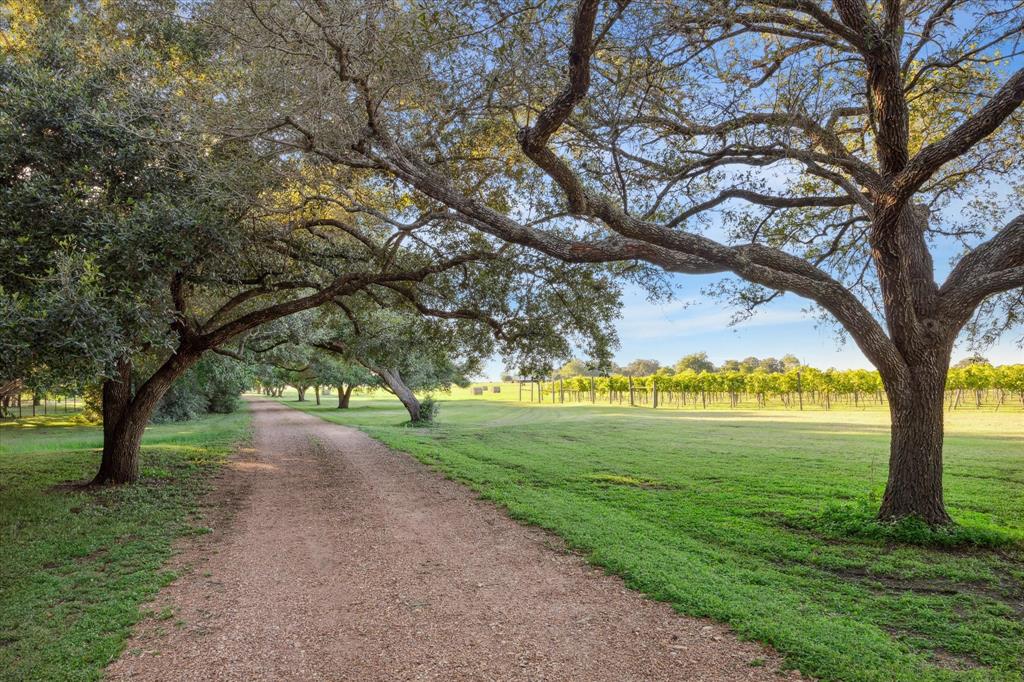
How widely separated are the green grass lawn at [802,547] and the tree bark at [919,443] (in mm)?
533

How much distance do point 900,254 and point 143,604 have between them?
1077cm

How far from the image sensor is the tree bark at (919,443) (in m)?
7.84

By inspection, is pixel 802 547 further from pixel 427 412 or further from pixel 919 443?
pixel 427 412

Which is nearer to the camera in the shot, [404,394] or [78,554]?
[78,554]

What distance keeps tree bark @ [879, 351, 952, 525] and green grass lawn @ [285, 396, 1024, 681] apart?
53 centimetres

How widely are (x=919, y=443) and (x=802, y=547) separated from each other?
2627 mm

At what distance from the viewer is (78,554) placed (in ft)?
22.4

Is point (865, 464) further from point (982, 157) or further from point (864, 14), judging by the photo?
point (864, 14)

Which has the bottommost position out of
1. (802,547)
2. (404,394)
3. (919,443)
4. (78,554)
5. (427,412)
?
(78,554)

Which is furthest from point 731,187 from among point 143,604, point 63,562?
point 63,562

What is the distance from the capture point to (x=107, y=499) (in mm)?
9781

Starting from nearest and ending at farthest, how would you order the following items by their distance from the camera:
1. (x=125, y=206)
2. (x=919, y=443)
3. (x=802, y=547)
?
1. (x=802, y=547)
2. (x=125, y=206)
3. (x=919, y=443)

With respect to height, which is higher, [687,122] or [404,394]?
[687,122]

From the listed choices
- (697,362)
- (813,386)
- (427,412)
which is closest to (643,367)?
(697,362)
